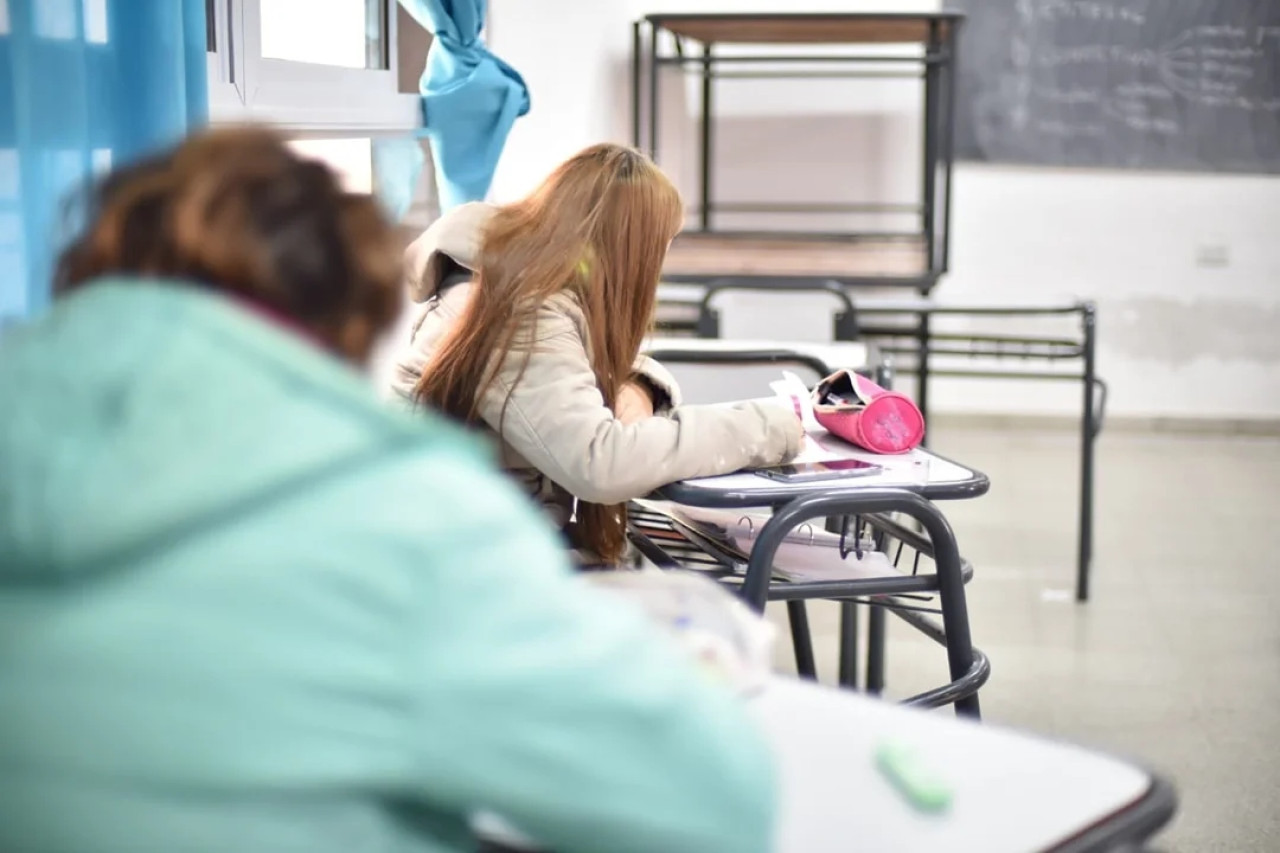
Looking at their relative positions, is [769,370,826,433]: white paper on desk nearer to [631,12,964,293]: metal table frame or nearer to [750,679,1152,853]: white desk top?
[750,679,1152,853]: white desk top

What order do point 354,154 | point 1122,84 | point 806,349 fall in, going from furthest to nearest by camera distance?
point 1122,84
point 354,154
point 806,349

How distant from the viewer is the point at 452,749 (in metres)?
0.65

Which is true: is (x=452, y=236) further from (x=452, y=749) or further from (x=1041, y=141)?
(x=1041, y=141)

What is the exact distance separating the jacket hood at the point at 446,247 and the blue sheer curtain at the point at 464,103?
1.10 m

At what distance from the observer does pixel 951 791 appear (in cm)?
91

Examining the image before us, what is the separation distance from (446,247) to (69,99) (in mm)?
493

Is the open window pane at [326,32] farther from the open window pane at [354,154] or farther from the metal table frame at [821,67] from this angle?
the metal table frame at [821,67]

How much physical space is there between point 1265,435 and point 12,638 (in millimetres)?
5685

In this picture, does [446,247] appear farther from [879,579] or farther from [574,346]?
[879,579]

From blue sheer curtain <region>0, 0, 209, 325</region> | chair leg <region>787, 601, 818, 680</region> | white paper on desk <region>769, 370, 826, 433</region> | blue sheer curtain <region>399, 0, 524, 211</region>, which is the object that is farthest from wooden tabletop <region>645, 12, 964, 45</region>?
blue sheer curtain <region>0, 0, 209, 325</region>

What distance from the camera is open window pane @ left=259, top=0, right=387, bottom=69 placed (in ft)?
8.78

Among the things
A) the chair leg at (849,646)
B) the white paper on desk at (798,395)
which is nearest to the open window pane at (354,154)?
the white paper on desk at (798,395)

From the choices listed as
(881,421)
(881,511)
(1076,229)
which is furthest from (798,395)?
(1076,229)

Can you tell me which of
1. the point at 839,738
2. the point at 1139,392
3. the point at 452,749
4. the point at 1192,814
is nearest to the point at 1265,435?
the point at 1139,392
